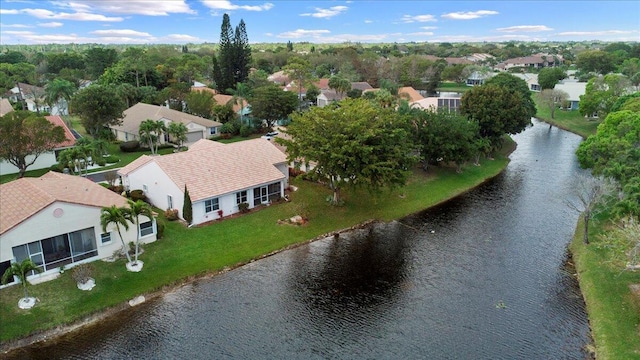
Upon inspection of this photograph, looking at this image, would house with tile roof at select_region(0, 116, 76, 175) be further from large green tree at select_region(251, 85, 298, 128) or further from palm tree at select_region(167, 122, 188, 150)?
large green tree at select_region(251, 85, 298, 128)

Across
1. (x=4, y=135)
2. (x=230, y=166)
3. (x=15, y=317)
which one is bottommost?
(x=15, y=317)

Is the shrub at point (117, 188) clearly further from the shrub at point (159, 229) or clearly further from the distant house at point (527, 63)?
the distant house at point (527, 63)

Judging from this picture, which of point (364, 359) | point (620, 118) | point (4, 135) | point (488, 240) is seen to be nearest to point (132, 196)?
point (4, 135)

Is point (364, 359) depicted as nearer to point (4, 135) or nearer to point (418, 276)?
point (418, 276)

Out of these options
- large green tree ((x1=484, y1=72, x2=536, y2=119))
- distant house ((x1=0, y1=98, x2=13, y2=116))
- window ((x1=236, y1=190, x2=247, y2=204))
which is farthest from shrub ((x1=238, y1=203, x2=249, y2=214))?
distant house ((x1=0, y1=98, x2=13, y2=116))

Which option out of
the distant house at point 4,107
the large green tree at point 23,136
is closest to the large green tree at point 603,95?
the large green tree at point 23,136

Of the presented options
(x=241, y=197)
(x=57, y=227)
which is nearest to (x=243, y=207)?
(x=241, y=197)

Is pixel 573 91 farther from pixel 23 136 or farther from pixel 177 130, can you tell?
pixel 23 136
